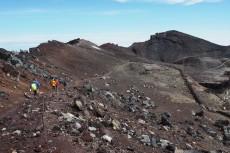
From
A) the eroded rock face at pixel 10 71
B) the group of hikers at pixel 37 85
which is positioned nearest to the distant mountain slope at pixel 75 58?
the eroded rock face at pixel 10 71

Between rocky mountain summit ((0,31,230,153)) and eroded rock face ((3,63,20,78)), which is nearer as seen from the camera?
rocky mountain summit ((0,31,230,153))

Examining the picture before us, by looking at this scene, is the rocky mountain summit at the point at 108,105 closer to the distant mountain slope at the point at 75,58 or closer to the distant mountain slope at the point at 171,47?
the distant mountain slope at the point at 75,58

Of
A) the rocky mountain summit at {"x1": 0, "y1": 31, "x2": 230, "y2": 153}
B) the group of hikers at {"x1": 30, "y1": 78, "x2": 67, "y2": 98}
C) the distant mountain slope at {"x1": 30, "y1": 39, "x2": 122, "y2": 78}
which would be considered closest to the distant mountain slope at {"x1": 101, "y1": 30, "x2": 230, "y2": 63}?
the rocky mountain summit at {"x1": 0, "y1": 31, "x2": 230, "y2": 153}

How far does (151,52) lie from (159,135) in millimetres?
61044

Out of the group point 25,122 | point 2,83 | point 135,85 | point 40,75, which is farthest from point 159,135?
point 135,85

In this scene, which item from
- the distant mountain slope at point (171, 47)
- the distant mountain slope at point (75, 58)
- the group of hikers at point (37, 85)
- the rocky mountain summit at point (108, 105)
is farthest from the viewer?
the distant mountain slope at point (171, 47)

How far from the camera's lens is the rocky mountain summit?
53.6 feet

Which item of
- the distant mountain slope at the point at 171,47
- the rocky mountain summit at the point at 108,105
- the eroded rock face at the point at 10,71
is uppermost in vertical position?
the distant mountain slope at the point at 171,47

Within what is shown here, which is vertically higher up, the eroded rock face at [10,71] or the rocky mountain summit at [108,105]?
the eroded rock face at [10,71]

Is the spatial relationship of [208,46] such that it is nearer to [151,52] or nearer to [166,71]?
[151,52]

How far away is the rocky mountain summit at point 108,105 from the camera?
53.6ft

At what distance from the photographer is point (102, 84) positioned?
1486 inches

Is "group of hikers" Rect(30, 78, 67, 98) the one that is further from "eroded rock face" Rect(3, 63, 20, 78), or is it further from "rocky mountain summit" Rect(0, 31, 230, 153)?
"eroded rock face" Rect(3, 63, 20, 78)

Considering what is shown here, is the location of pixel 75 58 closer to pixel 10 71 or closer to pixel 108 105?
pixel 10 71
